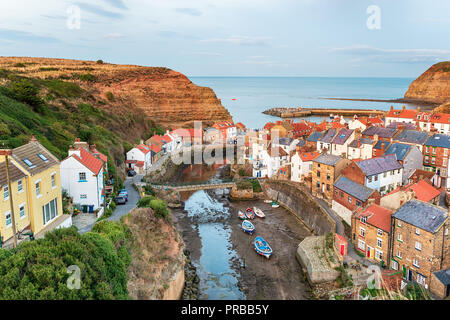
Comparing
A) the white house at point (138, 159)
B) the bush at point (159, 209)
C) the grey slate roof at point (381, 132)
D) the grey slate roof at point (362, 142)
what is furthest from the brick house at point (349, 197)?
the white house at point (138, 159)

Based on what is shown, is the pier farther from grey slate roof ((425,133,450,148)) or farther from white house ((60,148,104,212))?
white house ((60,148,104,212))

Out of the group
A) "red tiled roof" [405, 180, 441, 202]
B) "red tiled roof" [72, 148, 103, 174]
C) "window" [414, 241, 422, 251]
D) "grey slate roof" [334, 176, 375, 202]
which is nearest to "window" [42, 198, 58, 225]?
"red tiled roof" [72, 148, 103, 174]

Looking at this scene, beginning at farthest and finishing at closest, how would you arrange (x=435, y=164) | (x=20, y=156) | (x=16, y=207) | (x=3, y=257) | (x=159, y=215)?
(x=435, y=164), (x=159, y=215), (x=20, y=156), (x=16, y=207), (x=3, y=257)

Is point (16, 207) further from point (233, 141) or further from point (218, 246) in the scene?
point (233, 141)

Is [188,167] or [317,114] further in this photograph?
[317,114]

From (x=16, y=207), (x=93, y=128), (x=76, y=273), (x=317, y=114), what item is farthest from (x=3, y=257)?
(x=317, y=114)
